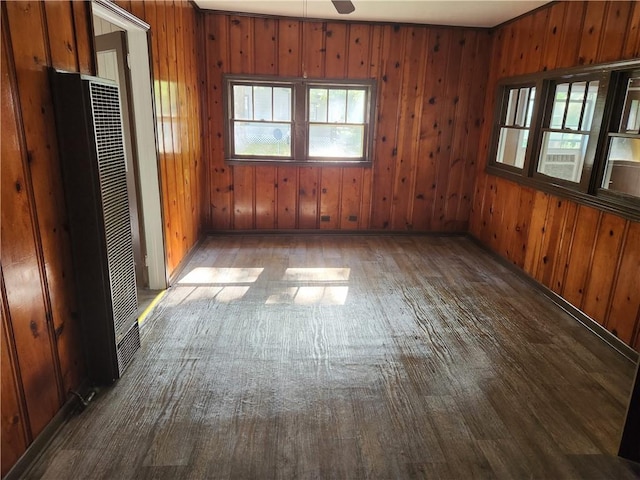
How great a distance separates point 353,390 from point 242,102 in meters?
3.69

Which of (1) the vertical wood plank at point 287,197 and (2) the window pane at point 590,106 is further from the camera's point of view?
(1) the vertical wood plank at point 287,197

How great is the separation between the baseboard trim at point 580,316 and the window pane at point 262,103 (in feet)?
10.1

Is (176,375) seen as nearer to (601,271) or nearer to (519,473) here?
(519,473)

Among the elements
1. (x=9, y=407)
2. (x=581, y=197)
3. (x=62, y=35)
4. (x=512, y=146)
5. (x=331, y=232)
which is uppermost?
(x=62, y=35)

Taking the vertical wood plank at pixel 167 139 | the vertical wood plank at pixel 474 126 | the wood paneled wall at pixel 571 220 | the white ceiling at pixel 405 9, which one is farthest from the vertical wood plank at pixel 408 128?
the vertical wood plank at pixel 167 139

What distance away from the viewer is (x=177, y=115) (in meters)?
3.94

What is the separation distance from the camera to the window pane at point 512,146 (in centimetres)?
437

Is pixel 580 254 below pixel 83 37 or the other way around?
below

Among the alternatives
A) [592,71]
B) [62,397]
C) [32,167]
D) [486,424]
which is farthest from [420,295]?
[32,167]

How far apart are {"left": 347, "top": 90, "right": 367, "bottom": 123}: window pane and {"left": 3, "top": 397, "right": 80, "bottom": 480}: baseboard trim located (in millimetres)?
4059

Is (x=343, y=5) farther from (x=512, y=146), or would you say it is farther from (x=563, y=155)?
(x=512, y=146)

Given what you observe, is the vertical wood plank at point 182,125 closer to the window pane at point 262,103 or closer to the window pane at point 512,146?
the window pane at point 262,103

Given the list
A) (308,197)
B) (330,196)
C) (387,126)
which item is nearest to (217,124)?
(308,197)

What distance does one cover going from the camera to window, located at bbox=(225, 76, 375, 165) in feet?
16.2
